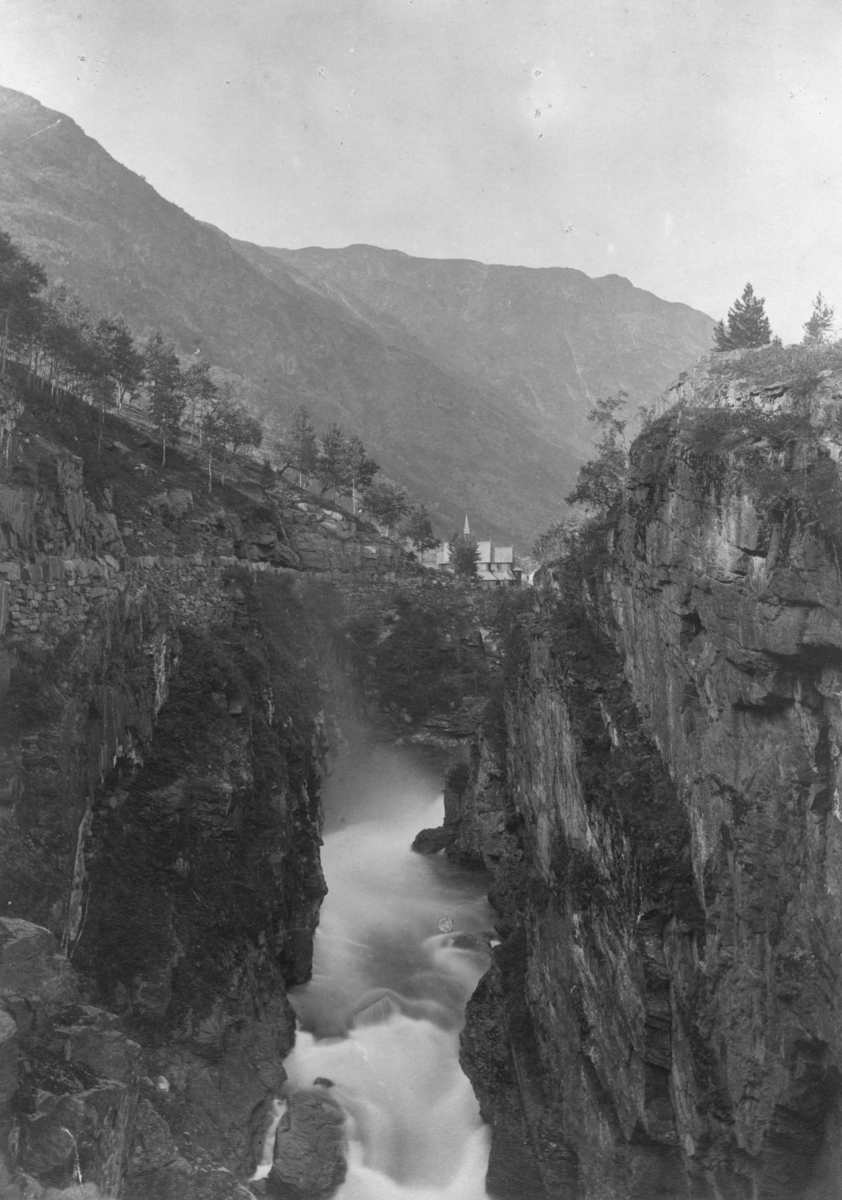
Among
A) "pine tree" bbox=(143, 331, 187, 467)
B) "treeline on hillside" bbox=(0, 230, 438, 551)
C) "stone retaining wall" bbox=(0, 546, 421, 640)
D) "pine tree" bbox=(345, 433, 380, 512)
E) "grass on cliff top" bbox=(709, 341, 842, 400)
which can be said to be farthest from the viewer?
"pine tree" bbox=(345, 433, 380, 512)

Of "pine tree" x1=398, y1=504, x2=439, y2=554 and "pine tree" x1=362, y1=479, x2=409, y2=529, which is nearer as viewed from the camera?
"pine tree" x1=362, y1=479, x2=409, y2=529

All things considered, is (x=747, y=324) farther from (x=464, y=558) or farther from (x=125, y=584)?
(x=464, y=558)

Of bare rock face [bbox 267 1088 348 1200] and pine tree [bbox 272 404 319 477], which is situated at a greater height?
pine tree [bbox 272 404 319 477]

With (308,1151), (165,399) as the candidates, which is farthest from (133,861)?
(165,399)

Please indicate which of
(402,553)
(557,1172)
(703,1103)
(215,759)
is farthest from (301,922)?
(402,553)

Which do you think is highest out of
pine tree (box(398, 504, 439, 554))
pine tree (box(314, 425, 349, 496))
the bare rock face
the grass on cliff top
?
pine tree (box(314, 425, 349, 496))

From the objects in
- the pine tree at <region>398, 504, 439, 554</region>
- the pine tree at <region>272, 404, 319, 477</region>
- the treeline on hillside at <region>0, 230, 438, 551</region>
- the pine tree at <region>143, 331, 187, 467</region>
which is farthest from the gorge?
the pine tree at <region>398, 504, 439, 554</region>

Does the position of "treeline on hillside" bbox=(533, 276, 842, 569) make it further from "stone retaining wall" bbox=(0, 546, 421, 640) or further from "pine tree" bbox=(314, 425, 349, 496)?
"pine tree" bbox=(314, 425, 349, 496)
